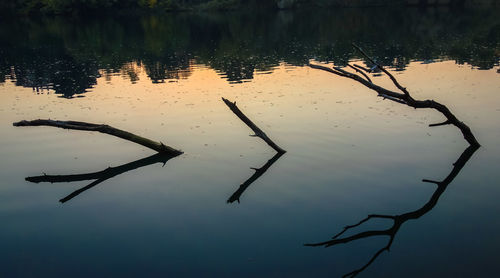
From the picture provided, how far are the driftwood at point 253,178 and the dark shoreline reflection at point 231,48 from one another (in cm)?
1885

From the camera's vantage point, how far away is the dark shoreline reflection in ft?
130

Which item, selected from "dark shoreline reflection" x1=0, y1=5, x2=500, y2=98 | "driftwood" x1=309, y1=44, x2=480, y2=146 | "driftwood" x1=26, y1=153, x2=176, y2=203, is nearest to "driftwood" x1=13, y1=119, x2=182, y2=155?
"driftwood" x1=26, y1=153, x2=176, y2=203

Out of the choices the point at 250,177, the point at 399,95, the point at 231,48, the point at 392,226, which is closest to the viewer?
the point at 392,226

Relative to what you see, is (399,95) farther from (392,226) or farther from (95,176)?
(95,176)

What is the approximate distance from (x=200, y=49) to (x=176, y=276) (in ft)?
172

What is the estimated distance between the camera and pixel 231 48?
59.7 m

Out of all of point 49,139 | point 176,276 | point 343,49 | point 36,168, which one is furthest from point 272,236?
point 343,49

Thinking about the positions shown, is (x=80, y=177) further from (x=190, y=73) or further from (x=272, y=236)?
(x=190, y=73)

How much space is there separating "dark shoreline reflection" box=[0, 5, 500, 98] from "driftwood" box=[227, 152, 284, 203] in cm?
1885

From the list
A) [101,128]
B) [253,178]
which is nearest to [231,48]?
[101,128]

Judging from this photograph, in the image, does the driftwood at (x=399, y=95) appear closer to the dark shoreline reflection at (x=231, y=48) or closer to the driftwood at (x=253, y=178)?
the driftwood at (x=253, y=178)

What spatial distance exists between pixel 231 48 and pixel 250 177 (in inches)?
1828

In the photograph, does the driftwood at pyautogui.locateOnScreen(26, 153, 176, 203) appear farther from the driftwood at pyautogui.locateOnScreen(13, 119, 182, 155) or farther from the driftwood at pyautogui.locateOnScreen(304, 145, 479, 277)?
the driftwood at pyautogui.locateOnScreen(304, 145, 479, 277)

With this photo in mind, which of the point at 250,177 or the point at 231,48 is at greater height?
the point at 250,177
